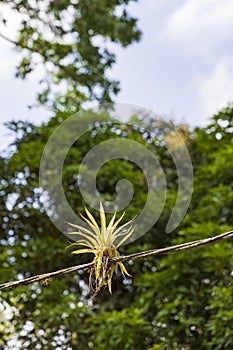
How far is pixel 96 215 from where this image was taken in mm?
4277

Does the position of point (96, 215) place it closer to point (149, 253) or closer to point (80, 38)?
point (80, 38)

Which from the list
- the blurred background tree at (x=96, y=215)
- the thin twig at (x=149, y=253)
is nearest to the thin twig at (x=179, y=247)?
the thin twig at (x=149, y=253)

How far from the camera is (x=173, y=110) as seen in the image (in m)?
5.01

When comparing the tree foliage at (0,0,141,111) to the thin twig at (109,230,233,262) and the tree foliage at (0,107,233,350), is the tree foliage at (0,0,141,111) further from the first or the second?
the thin twig at (109,230,233,262)

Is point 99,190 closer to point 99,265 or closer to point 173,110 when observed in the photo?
point 173,110

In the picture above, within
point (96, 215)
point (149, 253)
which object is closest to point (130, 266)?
point (96, 215)

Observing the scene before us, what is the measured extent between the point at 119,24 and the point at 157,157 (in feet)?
2.99

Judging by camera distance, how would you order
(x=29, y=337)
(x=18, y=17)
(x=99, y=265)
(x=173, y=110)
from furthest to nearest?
(x=173, y=110)
(x=18, y=17)
(x=29, y=337)
(x=99, y=265)

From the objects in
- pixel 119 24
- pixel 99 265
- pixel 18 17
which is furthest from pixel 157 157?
pixel 99 265

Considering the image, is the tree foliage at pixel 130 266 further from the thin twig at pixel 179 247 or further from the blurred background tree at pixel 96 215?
the thin twig at pixel 179 247

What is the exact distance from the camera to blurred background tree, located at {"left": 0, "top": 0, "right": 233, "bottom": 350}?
387 centimetres

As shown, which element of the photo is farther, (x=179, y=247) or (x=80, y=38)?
(x=80, y=38)

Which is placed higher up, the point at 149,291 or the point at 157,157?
the point at 157,157

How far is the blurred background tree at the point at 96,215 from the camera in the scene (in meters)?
3.87
